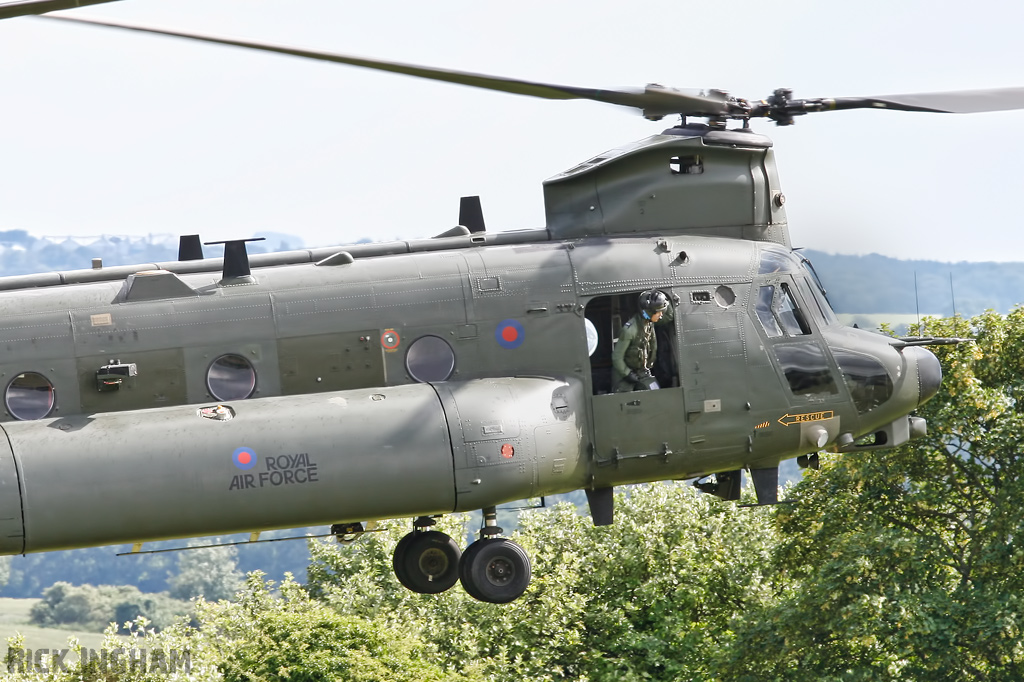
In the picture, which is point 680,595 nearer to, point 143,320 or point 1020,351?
point 1020,351

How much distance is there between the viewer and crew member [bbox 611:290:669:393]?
15609 millimetres

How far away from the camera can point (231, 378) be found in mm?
14914

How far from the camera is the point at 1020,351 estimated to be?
2686 centimetres

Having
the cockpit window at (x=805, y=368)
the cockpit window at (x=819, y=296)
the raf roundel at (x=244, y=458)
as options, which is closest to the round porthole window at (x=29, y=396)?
the raf roundel at (x=244, y=458)

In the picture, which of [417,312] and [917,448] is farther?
[917,448]

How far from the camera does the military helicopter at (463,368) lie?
13961mm

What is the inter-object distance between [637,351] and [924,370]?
4.04 m

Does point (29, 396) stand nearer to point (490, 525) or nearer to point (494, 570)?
point (490, 525)

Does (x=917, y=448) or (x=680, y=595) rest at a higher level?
(x=917, y=448)

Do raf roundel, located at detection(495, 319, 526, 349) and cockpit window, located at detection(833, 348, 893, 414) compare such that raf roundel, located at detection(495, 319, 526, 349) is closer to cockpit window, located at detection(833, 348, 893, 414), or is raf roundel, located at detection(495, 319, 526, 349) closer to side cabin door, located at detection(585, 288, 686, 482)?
side cabin door, located at detection(585, 288, 686, 482)

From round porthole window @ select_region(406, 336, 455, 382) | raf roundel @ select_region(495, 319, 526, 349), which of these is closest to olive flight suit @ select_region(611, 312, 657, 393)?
raf roundel @ select_region(495, 319, 526, 349)

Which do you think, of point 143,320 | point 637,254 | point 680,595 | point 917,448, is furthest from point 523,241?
point 680,595

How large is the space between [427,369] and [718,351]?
11.1 ft

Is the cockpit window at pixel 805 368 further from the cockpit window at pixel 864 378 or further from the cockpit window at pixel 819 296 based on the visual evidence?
the cockpit window at pixel 819 296
